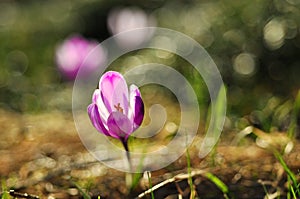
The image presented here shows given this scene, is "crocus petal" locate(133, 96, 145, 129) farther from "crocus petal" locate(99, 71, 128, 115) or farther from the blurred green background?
the blurred green background

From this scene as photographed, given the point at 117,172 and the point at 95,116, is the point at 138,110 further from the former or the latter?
the point at 117,172

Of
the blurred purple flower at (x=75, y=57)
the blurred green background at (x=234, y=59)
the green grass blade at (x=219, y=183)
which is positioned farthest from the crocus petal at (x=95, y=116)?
the blurred purple flower at (x=75, y=57)

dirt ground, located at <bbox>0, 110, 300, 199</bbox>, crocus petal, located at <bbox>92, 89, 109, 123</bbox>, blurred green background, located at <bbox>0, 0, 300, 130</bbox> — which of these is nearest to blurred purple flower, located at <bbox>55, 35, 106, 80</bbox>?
blurred green background, located at <bbox>0, 0, 300, 130</bbox>

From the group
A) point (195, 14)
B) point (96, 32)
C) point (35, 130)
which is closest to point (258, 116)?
point (35, 130)

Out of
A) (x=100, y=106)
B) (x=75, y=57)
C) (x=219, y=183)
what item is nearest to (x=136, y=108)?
(x=100, y=106)

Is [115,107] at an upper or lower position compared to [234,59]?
lower

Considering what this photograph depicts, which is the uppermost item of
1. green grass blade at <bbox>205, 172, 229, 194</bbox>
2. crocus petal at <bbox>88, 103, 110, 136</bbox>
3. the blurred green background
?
the blurred green background

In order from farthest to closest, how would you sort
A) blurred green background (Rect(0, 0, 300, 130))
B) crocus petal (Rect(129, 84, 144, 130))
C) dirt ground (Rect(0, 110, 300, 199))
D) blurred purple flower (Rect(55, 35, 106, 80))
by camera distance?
blurred purple flower (Rect(55, 35, 106, 80))
blurred green background (Rect(0, 0, 300, 130))
dirt ground (Rect(0, 110, 300, 199))
crocus petal (Rect(129, 84, 144, 130))
